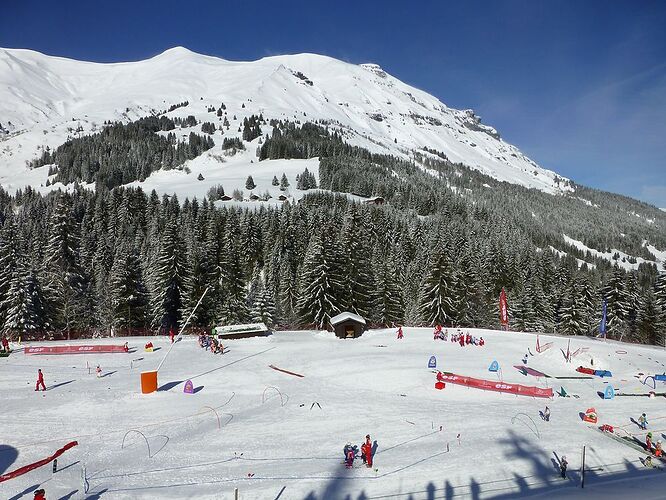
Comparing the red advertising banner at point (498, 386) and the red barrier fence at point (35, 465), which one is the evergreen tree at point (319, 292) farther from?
the red barrier fence at point (35, 465)

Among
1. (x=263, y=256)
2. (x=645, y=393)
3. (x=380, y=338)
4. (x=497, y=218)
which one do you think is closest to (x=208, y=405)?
(x=380, y=338)

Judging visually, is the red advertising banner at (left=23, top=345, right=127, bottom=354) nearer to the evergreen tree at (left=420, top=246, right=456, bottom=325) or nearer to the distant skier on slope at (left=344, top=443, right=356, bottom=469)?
the distant skier on slope at (left=344, top=443, right=356, bottom=469)

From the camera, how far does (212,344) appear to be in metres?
36.7

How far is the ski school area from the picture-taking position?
1645 centimetres

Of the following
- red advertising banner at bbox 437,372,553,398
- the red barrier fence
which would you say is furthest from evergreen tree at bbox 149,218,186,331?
red advertising banner at bbox 437,372,553,398

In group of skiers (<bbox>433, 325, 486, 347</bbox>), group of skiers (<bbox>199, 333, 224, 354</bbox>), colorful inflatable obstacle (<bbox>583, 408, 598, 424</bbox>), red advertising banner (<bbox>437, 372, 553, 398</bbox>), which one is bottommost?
colorful inflatable obstacle (<bbox>583, 408, 598, 424</bbox>)

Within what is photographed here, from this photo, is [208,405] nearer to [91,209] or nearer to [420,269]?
[420,269]

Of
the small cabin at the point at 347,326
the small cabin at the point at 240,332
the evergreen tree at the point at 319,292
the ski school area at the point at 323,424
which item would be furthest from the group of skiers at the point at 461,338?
the small cabin at the point at 240,332

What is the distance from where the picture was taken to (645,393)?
28984 mm

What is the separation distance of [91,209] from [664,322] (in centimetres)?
13036

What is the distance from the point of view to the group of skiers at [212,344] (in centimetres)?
3625

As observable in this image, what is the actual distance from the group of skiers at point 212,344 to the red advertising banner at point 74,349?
6.29 m

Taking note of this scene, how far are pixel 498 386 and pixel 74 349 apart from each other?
106ft

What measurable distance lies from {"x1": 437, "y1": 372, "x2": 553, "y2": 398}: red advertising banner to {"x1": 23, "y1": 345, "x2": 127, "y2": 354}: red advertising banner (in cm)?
2629
